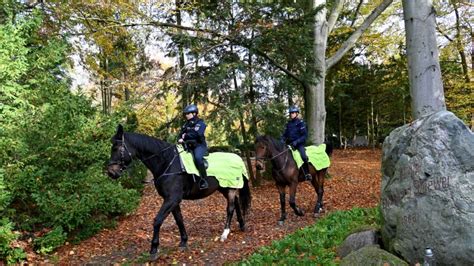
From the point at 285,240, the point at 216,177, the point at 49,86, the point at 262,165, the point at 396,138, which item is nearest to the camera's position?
the point at 396,138

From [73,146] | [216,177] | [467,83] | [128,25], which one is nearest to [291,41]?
[128,25]

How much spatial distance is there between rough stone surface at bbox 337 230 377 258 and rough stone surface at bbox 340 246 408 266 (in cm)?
64

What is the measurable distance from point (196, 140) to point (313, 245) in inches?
116

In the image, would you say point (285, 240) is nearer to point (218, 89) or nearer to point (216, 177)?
point (216, 177)

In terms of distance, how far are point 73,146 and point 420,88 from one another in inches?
280

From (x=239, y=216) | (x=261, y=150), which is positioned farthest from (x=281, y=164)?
(x=239, y=216)

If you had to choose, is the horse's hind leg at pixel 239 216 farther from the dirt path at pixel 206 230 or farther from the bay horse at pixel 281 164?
the bay horse at pixel 281 164

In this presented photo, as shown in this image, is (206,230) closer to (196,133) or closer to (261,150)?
(261,150)

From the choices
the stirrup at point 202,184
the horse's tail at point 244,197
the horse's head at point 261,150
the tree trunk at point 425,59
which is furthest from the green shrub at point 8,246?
the tree trunk at point 425,59

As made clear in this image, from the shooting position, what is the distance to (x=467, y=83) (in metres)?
18.2

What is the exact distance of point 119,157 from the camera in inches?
265

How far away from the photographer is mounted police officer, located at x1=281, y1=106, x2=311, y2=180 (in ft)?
31.8

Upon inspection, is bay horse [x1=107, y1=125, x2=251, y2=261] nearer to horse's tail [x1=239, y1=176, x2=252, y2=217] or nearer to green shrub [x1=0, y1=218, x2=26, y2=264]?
horse's tail [x1=239, y1=176, x2=252, y2=217]

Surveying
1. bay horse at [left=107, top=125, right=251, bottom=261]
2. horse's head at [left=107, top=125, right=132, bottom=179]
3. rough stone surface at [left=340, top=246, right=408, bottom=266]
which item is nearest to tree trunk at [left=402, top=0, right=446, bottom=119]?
rough stone surface at [left=340, top=246, right=408, bottom=266]
